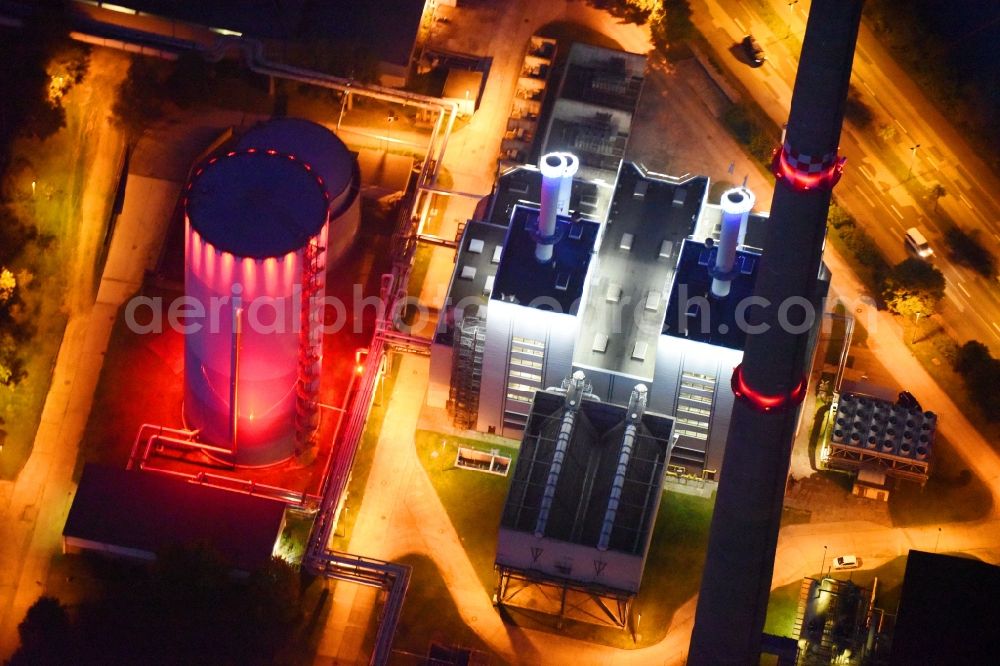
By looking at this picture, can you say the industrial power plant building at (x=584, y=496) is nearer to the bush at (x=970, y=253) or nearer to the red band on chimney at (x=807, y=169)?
the red band on chimney at (x=807, y=169)

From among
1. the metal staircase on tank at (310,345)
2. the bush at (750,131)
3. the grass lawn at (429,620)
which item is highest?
the bush at (750,131)

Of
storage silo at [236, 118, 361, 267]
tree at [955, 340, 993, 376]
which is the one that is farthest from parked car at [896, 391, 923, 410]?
storage silo at [236, 118, 361, 267]

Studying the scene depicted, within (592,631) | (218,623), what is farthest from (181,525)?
(592,631)

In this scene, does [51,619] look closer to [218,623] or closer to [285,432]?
[218,623]

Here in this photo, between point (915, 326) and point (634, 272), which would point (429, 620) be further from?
point (915, 326)

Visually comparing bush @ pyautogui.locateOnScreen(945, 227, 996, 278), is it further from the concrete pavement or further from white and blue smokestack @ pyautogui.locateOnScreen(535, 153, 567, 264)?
the concrete pavement

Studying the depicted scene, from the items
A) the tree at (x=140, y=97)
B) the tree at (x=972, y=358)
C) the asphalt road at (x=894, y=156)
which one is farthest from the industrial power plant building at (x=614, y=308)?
the tree at (x=140, y=97)
